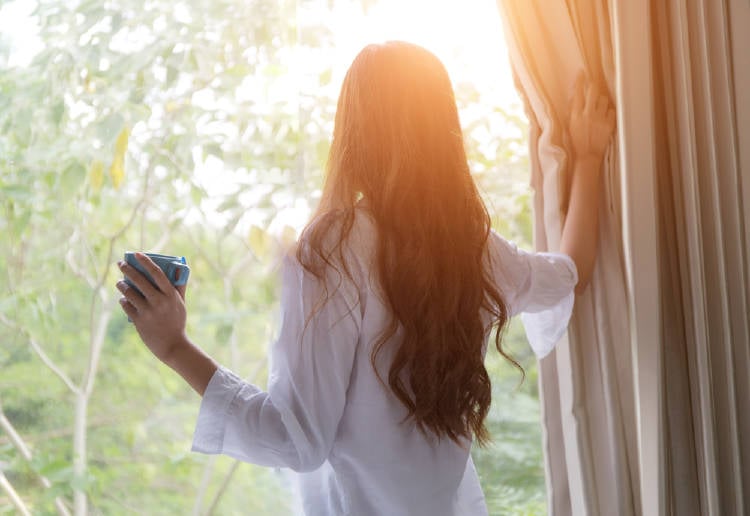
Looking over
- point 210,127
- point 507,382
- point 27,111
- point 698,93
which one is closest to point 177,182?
point 210,127

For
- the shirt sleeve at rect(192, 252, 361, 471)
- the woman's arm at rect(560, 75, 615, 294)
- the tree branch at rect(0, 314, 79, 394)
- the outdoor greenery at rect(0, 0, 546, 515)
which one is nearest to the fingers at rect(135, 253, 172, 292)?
A: the shirt sleeve at rect(192, 252, 361, 471)

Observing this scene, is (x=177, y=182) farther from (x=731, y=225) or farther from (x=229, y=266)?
(x=731, y=225)

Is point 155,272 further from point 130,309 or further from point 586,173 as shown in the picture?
point 586,173

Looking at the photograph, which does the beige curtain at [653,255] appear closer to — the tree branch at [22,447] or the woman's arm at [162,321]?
the woman's arm at [162,321]

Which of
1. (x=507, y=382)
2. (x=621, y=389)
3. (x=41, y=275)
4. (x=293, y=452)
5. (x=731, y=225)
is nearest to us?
(x=293, y=452)

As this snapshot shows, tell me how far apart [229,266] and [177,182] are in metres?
0.25

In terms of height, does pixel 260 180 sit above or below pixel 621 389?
above

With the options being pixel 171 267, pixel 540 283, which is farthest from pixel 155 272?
pixel 540 283

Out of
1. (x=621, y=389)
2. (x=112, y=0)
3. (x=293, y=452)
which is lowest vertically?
(x=621, y=389)

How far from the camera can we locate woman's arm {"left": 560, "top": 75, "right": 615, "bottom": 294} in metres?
1.24

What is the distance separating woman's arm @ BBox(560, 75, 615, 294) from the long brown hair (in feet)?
0.81

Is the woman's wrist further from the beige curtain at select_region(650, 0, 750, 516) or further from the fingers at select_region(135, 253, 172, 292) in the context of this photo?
the beige curtain at select_region(650, 0, 750, 516)

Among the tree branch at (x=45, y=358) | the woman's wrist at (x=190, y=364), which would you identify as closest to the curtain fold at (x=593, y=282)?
the woman's wrist at (x=190, y=364)

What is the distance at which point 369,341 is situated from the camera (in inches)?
38.5
